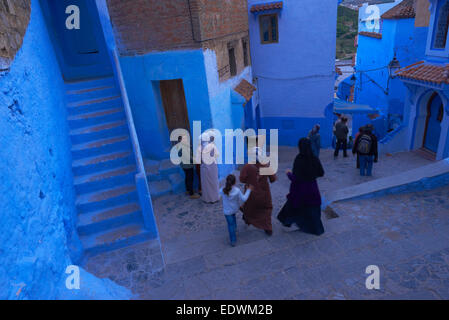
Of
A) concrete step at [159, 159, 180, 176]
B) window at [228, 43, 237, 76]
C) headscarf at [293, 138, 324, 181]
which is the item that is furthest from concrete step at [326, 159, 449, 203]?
window at [228, 43, 237, 76]

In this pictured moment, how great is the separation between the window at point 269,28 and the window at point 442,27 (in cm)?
565

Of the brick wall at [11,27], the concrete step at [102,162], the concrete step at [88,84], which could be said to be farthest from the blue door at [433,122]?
the brick wall at [11,27]

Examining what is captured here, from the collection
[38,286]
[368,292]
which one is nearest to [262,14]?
[368,292]

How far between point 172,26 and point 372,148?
588 centimetres

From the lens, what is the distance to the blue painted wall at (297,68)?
11828 millimetres

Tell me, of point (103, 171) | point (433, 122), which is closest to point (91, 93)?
point (103, 171)

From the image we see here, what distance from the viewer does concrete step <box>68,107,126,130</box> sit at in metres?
5.67

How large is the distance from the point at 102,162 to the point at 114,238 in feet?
4.76

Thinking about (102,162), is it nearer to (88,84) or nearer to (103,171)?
(103,171)

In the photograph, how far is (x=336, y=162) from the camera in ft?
33.0

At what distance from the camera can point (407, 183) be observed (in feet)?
17.9

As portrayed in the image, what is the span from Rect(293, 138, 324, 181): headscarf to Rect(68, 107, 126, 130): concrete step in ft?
12.1

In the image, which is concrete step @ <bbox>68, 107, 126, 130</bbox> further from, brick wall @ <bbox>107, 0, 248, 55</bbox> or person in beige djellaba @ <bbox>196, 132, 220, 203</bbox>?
brick wall @ <bbox>107, 0, 248, 55</bbox>
